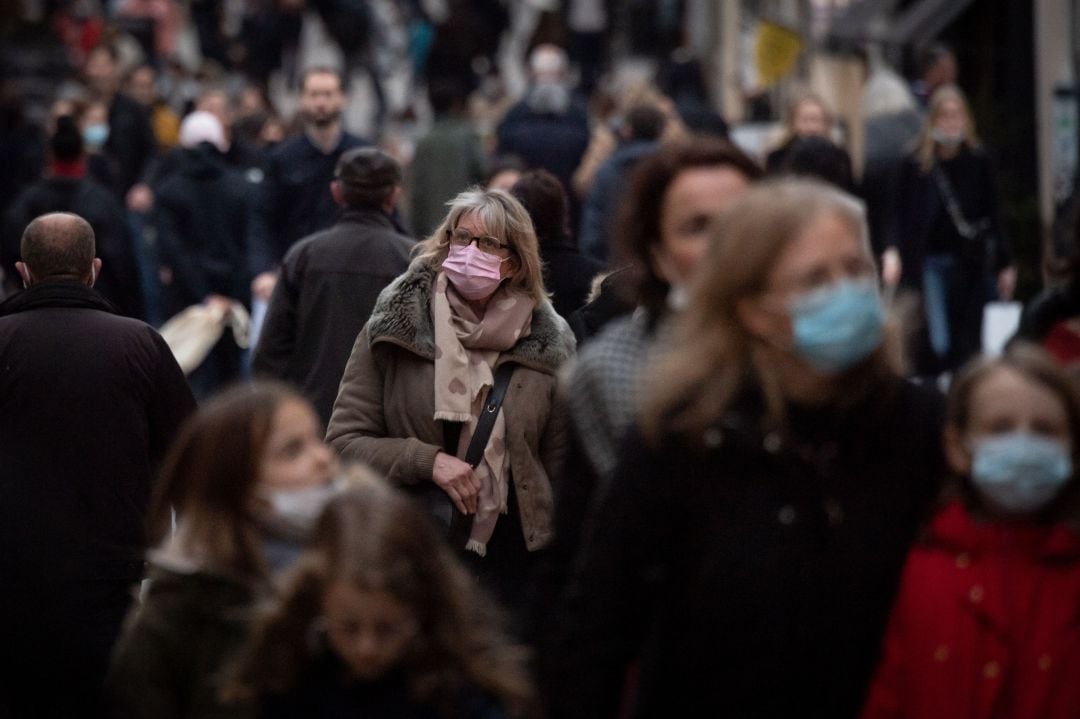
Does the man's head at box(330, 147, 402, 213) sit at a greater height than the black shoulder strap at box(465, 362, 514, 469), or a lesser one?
greater

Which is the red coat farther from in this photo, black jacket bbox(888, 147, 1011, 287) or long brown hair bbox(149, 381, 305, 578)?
black jacket bbox(888, 147, 1011, 287)

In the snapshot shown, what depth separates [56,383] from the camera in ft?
24.3

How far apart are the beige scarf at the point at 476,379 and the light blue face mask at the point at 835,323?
287 cm

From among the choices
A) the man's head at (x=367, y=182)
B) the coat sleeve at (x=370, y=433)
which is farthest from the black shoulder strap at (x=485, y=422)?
the man's head at (x=367, y=182)

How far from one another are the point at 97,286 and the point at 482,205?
5.28m

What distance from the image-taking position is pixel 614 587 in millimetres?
4238

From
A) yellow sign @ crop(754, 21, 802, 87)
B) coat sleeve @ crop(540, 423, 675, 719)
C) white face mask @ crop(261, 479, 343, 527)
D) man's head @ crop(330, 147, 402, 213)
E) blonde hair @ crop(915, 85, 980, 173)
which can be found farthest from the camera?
yellow sign @ crop(754, 21, 802, 87)

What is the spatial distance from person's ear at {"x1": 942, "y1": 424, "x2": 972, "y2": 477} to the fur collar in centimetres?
280

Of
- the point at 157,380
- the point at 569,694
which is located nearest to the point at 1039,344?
the point at 569,694

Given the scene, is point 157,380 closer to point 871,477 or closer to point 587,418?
point 587,418

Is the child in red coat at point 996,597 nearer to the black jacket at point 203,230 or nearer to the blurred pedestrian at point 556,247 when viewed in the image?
the blurred pedestrian at point 556,247

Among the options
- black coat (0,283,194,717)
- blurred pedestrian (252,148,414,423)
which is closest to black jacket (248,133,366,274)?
blurred pedestrian (252,148,414,423)

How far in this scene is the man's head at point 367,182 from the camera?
925 centimetres

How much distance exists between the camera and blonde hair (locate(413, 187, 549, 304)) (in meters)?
7.21
